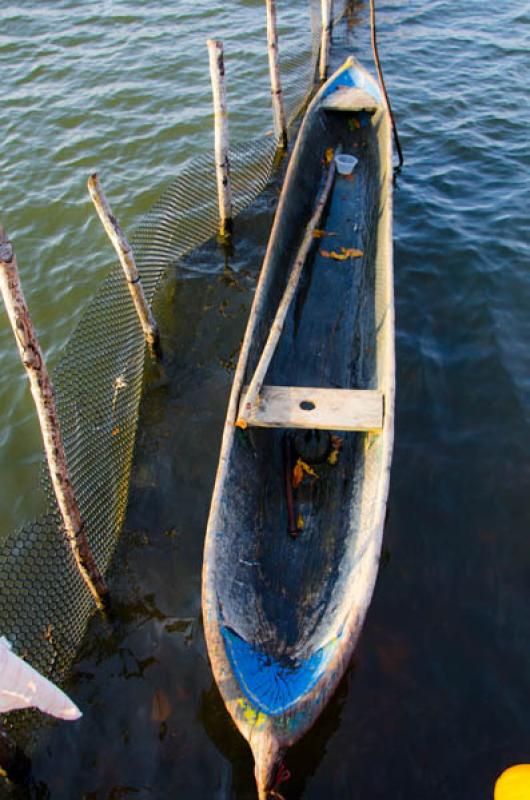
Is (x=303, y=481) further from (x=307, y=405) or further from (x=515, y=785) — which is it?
(x=515, y=785)

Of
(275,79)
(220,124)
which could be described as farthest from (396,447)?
(275,79)

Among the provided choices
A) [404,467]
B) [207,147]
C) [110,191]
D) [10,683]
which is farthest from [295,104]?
[10,683]

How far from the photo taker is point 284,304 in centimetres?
645

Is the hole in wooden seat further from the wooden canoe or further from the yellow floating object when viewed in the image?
the yellow floating object

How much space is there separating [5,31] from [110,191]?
330 inches

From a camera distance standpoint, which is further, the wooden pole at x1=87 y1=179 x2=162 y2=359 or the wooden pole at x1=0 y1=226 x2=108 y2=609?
the wooden pole at x1=87 y1=179 x2=162 y2=359

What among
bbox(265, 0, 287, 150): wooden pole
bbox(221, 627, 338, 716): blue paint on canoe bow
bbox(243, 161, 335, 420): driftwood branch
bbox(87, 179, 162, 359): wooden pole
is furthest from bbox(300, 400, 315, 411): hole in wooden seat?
bbox(265, 0, 287, 150): wooden pole

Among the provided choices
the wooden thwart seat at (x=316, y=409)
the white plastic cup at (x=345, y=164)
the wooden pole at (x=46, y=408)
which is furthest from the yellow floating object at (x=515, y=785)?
the white plastic cup at (x=345, y=164)

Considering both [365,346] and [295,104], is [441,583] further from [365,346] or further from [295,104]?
[295,104]

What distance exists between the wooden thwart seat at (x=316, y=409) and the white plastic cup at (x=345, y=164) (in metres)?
5.42

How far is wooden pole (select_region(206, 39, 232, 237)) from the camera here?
7.47 meters

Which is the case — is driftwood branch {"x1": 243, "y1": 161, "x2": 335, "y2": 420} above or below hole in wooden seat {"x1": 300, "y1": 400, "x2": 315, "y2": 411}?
above

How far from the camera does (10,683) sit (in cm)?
351

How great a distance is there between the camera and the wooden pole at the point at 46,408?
3621mm
